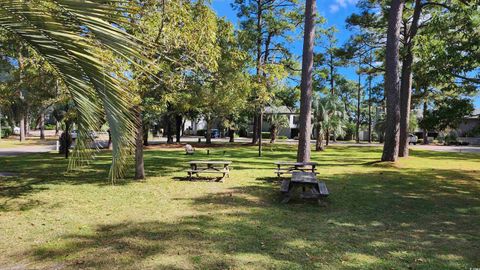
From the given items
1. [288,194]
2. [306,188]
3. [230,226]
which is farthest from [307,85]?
[230,226]

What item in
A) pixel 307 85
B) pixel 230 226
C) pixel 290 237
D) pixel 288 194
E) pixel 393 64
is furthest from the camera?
pixel 393 64

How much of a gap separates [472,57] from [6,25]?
10575 millimetres

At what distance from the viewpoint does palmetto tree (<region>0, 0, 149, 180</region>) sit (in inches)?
114

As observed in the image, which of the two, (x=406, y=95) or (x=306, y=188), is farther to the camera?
(x=406, y=95)

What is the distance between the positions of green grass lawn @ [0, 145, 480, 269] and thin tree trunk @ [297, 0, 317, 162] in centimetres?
313

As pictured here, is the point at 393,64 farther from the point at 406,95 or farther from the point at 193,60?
the point at 193,60

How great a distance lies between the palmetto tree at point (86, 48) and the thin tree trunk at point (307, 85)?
1118 centimetres

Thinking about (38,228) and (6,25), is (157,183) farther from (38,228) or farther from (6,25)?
(6,25)

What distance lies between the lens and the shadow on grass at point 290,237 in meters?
4.59

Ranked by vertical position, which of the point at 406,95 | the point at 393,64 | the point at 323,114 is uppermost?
the point at 393,64

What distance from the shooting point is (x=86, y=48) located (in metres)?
3.15

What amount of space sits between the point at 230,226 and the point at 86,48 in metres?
3.98

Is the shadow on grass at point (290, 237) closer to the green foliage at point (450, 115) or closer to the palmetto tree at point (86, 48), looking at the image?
the palmetto tree at point (86, 48)

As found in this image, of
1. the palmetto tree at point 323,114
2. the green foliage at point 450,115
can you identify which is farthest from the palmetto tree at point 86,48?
the palmetto tree at point 323,114
